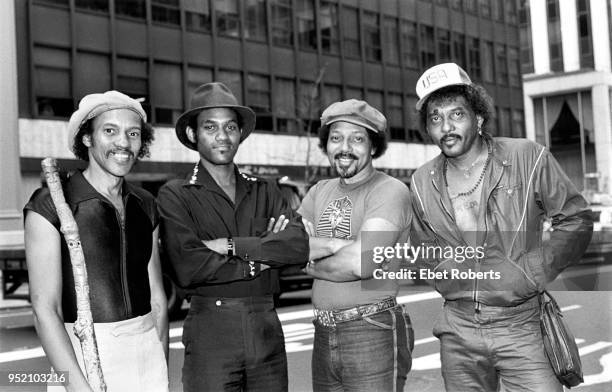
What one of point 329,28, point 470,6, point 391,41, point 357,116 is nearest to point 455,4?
point 470,6

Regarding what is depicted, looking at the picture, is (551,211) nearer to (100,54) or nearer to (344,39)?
(100,54)

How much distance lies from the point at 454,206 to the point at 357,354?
3.05ft

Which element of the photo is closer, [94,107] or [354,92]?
[94,107]

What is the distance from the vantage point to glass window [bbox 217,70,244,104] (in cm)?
2889

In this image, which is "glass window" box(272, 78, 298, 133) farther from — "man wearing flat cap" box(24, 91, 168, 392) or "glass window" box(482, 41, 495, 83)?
"man wearing flat cap" box(24, 91, 168, 392)

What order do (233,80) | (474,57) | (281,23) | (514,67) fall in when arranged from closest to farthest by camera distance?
1. (233,80)
2. (281,23)
3. (474,57)
4. (514,67)

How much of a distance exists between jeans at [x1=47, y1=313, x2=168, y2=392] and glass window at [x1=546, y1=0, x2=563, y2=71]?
21.2 ft

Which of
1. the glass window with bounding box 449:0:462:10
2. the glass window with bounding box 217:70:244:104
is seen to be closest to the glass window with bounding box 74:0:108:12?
the glass window with bounding box 217:70:244:104

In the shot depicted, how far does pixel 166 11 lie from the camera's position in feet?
89.6

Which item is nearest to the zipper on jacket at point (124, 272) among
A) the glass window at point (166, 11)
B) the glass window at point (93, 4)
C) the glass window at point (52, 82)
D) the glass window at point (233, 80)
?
the glass window at point (52, 82)

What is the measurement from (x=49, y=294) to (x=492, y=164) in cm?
226

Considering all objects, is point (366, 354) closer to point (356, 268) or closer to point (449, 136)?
point (356, 268)

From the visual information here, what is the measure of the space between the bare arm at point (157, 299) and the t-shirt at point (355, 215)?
87cm

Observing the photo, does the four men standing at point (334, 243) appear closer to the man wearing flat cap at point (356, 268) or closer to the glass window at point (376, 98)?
the man wearing flat cap at point (356, 268)
